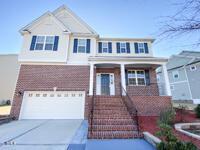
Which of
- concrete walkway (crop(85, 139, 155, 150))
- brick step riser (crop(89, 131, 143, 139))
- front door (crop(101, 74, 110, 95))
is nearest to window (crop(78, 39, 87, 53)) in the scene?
front door (crop(101, 74, 110, 95))

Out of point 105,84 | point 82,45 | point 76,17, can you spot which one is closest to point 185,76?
point 105,84

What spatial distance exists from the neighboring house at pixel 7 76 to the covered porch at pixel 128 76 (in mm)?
14882

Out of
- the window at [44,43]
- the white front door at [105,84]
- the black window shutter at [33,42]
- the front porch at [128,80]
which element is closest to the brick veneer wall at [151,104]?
the front porch at [128,80]

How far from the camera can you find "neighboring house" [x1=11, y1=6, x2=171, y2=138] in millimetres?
10008

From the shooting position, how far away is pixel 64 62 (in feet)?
36.4

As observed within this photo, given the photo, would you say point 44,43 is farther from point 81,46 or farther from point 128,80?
point 128,80

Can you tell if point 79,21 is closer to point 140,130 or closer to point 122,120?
point 122,120

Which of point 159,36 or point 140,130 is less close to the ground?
point 159,36

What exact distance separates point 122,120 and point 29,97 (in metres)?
8.18

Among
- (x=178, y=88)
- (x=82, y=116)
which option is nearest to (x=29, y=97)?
(x=82, y=116)

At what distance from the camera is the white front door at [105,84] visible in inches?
443

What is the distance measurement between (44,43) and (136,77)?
9.12 m

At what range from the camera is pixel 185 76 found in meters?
18.7

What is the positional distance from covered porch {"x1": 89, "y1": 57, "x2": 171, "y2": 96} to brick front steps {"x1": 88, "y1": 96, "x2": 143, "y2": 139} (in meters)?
2.54
